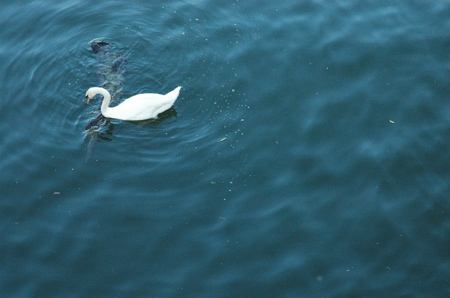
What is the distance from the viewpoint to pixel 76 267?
859 centimetres

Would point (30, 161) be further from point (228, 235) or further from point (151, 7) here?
point (151, 7)

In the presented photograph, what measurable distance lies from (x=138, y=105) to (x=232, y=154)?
2041 millimetres

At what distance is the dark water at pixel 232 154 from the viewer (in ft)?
28.1

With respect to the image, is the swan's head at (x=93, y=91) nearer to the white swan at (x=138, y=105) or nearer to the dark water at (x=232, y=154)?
the white swan at (x=138, y=105)

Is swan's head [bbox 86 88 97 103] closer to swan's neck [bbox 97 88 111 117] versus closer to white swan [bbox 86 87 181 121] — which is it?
white swan [bbox 86 87 181 121]

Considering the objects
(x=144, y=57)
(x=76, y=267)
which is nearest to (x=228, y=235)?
(x=76, y=267)

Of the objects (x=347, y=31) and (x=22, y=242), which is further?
(x=347, y=31)

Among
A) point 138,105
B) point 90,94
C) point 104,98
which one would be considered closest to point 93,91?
point 90,94

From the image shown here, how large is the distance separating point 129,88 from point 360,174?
4968 mm

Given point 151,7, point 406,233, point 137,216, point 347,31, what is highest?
point 151,7

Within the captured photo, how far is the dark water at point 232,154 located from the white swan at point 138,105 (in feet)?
1.01

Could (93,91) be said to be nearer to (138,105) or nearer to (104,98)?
(104,98)

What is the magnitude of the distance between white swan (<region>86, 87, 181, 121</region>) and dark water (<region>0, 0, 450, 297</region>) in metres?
0.31

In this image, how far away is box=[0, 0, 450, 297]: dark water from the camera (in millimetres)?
8578
